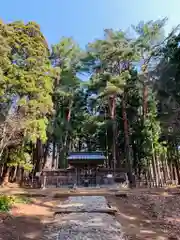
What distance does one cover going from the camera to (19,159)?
1520 centimetres

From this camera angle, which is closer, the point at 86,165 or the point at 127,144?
the point at 86,165

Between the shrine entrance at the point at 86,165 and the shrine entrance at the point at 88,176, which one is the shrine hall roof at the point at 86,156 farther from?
the shrine entrance at the point at 88,176

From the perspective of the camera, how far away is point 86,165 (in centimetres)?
1702

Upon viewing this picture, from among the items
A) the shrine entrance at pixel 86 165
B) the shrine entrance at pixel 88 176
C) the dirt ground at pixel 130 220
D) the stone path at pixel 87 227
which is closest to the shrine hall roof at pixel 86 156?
the shrine entrance at pixel 86 165

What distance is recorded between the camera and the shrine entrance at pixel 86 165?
15641 mm

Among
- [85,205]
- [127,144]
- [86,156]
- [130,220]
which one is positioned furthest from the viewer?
[127,144]

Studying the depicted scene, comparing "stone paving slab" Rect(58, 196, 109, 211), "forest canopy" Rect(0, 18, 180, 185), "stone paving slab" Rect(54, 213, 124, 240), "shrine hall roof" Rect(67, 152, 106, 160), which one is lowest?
"stone paving slab" Rect(54, 213, 124, 240)

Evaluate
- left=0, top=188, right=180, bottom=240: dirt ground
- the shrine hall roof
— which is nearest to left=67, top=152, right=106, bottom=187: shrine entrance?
the shrine hall roof

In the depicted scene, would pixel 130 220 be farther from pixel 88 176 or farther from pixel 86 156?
pixel 86 156

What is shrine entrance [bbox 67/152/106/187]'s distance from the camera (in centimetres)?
1564

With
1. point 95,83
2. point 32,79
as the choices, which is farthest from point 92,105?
point 32,79

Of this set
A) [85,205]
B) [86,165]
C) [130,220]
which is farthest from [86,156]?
[130,220]

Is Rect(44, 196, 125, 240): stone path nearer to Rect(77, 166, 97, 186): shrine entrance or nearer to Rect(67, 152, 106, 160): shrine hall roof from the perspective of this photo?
Rect(77, 166, 97, 186): shrine entrance

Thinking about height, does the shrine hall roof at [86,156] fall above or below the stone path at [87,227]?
above
